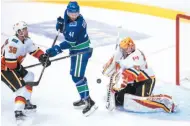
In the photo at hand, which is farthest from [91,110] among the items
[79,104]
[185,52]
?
[185,52]

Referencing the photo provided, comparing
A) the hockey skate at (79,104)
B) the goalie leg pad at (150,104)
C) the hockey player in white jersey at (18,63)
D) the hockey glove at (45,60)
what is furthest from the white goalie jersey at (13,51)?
the goalie leg pad at (150,104)

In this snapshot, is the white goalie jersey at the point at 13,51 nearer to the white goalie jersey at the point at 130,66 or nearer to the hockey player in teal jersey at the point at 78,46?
the hockey player in teal jersey at the point at 78,46

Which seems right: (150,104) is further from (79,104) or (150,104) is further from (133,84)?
(79,104)

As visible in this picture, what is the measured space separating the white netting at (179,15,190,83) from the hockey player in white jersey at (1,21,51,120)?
134 cm

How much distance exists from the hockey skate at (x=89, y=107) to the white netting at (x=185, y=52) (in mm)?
942

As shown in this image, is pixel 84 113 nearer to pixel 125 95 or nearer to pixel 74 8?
pixel 125 95

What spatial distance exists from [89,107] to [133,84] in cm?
34

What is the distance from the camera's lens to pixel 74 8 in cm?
307

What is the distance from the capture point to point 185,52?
4.69m

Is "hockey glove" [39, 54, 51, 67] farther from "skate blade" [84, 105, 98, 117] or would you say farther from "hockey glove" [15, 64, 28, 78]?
"skate blade" [84, 105, 98, 117]

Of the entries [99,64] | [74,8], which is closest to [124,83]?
[74,8]

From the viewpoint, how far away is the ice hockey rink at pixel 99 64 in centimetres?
317

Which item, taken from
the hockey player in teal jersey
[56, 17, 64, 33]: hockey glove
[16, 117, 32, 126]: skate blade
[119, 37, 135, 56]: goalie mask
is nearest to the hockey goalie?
[119, 37, 135, 56]: goalie mask

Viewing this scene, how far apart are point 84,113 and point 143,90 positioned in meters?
0.43
